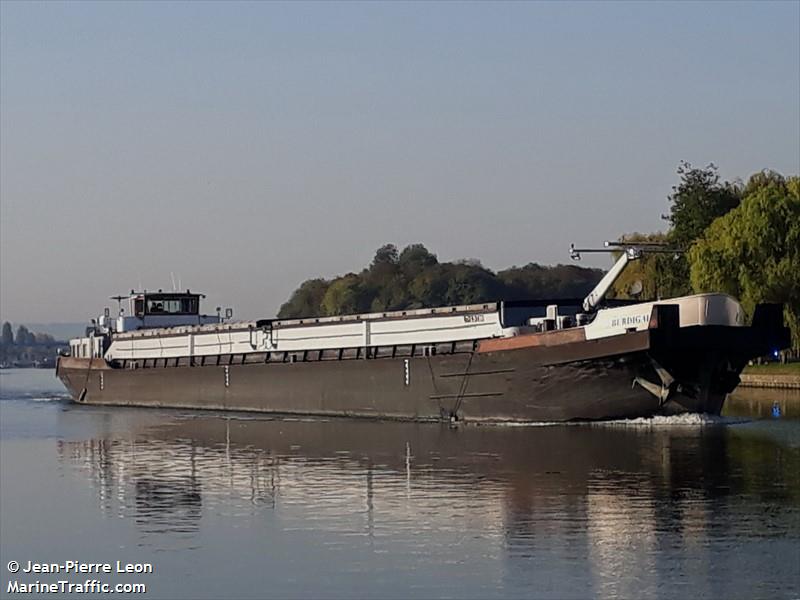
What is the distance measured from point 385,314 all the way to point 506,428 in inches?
384

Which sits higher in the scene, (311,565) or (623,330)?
(623,330)

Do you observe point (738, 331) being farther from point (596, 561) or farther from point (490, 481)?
point (596, 561)

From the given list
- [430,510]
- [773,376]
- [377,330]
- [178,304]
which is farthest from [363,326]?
[430,510]

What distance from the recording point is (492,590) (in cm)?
1780

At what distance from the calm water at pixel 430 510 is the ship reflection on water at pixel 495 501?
6 cm

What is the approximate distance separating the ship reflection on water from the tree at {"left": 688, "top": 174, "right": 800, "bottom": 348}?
22756 mm

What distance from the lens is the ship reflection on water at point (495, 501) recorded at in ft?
61.7

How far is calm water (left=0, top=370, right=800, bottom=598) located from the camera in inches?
731

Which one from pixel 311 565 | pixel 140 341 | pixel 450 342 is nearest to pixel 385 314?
pixel 450 342

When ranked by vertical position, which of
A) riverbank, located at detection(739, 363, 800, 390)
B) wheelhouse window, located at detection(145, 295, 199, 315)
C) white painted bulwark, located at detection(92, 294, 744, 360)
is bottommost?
riverbank, located at detection(739, 363, 800, 390)

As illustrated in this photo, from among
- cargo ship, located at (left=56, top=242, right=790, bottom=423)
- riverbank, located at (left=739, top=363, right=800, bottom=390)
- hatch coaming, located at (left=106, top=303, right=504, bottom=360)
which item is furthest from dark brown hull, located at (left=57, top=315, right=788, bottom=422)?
riverbank, located at (left=739, top=363, right=800, bottom=390)

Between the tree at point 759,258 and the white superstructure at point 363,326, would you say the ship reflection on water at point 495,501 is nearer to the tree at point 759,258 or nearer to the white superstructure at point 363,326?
the white superstructure at point 363,326

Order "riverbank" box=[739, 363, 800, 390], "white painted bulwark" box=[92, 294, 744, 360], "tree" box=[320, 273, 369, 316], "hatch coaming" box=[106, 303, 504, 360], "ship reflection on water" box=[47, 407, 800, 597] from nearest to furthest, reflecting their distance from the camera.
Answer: "ship reflection on water" box=[47, 407, 800, 597] → "white painted bulwark" box=[92, 294, 744, 360] → "hatch coaming" box=[106, 303, 504, 360] → "riverbank" box=[739, 363, 800, 390] → "tree" box=[320, 273, 369, 316]

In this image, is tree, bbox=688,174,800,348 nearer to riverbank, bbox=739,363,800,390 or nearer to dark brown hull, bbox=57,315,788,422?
riverbank, bbox=739,363,800,390
